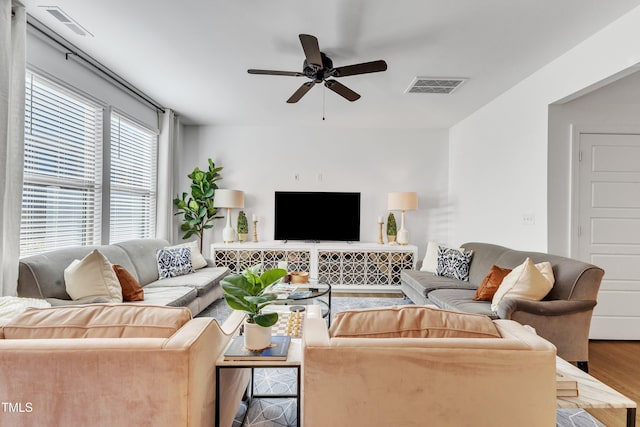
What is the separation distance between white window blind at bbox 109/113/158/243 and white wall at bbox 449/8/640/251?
4.35 m

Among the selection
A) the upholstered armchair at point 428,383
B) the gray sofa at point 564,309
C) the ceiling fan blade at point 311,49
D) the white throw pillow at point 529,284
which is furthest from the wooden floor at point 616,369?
the ceiling fan blade at point 311,49

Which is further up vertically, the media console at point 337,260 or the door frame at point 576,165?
the door frame at point 576,165

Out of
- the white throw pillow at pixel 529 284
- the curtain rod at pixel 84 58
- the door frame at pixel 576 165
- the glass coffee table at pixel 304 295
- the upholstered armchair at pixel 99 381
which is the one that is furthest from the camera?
the door frame at pixel 576 165

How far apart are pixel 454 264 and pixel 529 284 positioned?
127 centimetres

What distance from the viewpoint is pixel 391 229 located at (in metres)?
4.91

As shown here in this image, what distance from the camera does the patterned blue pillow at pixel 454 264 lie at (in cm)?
355

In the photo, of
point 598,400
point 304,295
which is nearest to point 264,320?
point 598,400

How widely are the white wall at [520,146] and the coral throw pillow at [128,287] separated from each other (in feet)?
11.9

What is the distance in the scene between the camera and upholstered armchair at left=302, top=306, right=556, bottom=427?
41.6 inches

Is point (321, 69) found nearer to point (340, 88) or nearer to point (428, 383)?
point (340, 88)

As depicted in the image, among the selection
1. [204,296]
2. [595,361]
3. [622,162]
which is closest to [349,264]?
[204,296]

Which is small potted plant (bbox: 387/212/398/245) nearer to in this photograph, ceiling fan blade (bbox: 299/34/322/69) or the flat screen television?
the flat screen television

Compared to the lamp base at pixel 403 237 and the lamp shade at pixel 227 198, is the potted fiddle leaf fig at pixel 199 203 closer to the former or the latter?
the lamp shade at pixel 227 198

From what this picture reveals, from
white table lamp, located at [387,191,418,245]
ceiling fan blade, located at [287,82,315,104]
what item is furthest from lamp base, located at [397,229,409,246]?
ceiling fan blade, located at [287,82,315,104]
